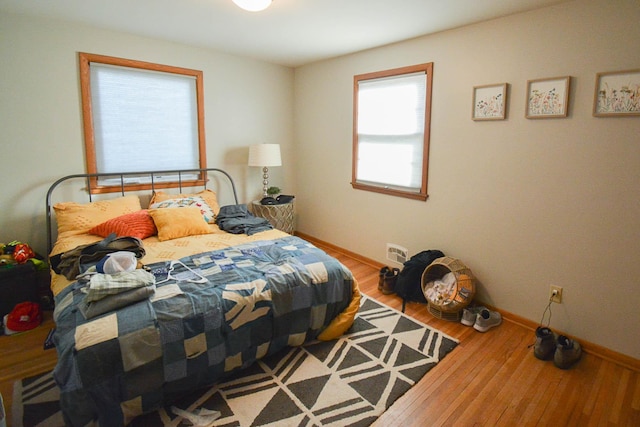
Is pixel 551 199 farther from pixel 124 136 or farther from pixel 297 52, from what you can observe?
pixel 124 136

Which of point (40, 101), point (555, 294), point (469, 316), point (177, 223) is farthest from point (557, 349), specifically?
point (40, 101)

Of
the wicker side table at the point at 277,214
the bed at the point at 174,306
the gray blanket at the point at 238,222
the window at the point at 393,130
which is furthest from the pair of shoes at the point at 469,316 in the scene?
the wicker side table at the point at 277,214

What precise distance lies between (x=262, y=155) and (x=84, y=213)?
1.81m

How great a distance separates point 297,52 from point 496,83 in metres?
2.10

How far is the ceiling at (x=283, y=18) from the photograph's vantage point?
2457mm

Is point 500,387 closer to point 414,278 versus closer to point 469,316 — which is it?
point 469,316

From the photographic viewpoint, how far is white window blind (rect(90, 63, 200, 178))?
325 centimetres

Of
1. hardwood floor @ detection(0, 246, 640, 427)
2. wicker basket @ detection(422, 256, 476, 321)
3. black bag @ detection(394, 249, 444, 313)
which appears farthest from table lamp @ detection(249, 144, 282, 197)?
hardwood floor @ detection(0, 246, 640, 427)

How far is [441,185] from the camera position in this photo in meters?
3.14

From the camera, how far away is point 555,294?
8.29ft

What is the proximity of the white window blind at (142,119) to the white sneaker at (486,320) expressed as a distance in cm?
317

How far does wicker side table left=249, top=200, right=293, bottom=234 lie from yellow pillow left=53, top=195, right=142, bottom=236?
4.61ft

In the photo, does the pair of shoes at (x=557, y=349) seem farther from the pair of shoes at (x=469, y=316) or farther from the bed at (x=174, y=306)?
the bed at (x=174, y=306)

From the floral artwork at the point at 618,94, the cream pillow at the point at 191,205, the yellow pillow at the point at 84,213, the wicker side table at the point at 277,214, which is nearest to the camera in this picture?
the floral artwork at the point at 618,94
